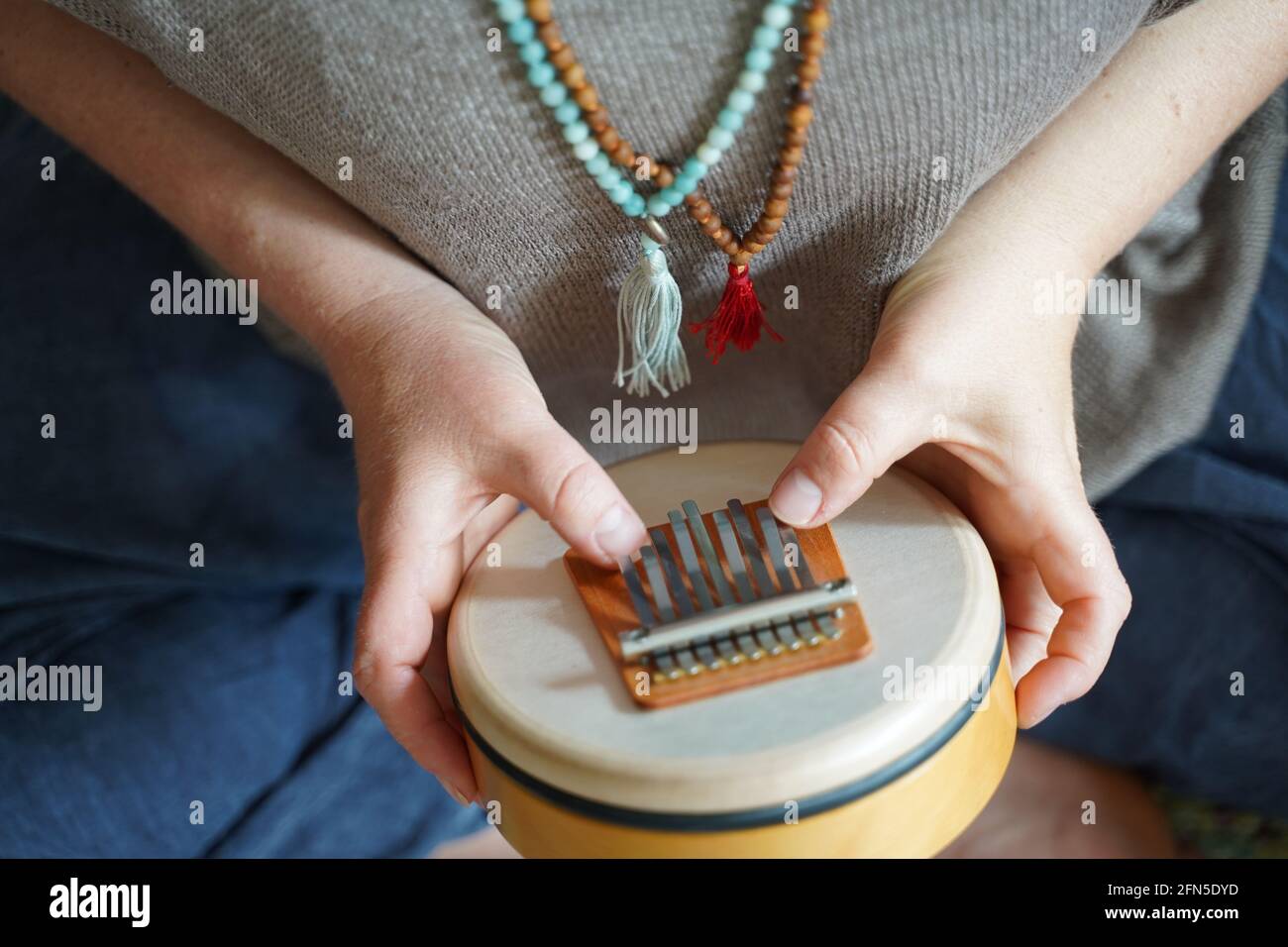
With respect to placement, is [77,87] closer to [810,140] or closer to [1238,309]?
[810,140]

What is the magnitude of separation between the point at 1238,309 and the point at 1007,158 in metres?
0.36

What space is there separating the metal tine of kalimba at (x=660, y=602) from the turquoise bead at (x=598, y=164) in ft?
0.70

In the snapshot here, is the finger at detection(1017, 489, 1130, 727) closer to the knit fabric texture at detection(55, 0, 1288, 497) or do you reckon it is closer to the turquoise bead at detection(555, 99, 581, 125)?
the knit fabric texture at detection(55, 0, 1288, 497)

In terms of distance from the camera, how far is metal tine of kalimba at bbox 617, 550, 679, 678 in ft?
2.03

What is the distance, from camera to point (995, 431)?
688 mm

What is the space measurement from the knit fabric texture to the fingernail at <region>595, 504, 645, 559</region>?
167 millimetres

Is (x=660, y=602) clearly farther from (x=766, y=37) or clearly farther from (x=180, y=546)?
(x=180, y=546)

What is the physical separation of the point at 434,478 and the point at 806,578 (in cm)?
22

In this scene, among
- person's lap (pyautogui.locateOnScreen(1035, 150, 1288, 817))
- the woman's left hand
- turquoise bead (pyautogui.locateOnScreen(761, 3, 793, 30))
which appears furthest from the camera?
person's lap (pyautogui.locateOnScreen(1035, 150, 1288, 817))

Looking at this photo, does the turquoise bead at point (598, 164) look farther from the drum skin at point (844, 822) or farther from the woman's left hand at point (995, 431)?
the drum skin at point (844, 822)

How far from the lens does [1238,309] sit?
0.93 metres

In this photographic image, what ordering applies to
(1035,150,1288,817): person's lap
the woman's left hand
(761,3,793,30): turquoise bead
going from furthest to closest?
(1035,150,1288,817): person's lap < the woman's left hand < (761,3,793,30): turquoise bead

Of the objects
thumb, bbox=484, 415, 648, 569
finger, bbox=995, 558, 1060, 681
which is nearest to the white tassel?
thumb, bbox=484, 415, 648, 569

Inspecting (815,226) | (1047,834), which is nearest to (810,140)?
(815,226)
